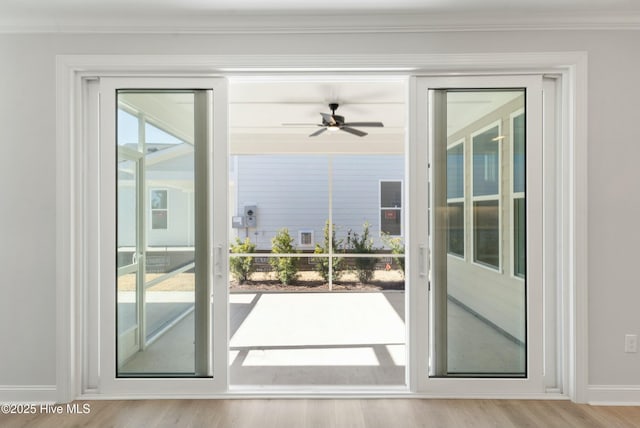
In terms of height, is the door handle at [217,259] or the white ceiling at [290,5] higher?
the white ceiling at [290,5]

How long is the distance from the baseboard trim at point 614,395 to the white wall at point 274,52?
0.12ft

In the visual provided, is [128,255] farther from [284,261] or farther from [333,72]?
[284,261]

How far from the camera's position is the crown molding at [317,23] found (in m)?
2.67

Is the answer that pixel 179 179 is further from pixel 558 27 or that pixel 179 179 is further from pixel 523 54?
pixel 558 27

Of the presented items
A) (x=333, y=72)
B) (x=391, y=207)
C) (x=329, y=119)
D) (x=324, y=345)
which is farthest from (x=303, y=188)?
(x=333, y=72)

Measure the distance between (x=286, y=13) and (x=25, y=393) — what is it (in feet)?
10.2

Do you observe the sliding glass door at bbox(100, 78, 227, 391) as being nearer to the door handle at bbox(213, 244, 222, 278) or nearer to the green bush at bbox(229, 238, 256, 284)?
the door handle at bbox(213, 244, 222, 278)

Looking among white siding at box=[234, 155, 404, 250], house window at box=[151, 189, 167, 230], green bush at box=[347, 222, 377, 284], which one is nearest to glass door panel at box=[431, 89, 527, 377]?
house window at box=[151, 189, 167, 230]

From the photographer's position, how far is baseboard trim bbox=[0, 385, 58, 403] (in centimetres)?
274

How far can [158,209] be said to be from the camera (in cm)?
284

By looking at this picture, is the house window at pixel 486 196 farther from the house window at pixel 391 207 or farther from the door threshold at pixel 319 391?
the house window at pixel 391 207

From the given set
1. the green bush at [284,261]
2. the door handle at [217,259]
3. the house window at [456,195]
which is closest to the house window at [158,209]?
the door handle at [217,259]

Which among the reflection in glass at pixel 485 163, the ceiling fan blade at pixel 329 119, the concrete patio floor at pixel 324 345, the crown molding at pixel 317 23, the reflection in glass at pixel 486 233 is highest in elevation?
the crown molding at pixel 317 23

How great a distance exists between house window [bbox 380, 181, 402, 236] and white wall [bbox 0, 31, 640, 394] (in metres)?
5.29
